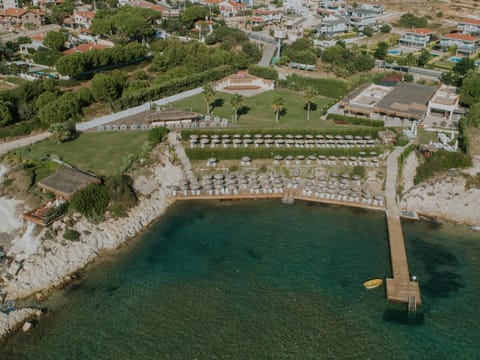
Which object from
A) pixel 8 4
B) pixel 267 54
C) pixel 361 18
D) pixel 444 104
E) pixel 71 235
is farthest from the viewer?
pixel 8 4

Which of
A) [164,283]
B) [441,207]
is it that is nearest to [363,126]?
[441,207]

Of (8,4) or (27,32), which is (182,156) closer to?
(27,32)

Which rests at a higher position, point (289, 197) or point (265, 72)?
point (265, 72)

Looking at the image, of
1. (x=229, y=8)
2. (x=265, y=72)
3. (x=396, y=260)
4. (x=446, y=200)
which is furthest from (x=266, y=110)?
(x=229, y=8)

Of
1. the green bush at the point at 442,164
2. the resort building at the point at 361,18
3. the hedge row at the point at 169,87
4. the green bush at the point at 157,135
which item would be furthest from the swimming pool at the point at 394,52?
the green bush at the point at 157,135

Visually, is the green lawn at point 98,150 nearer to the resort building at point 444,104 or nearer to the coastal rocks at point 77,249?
the coastal rocks at point 77,249

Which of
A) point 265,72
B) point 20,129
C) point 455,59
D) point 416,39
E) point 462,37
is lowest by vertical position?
point 20,129

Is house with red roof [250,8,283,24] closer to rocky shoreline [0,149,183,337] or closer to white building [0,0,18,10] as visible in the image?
white building [0,0,18,10]

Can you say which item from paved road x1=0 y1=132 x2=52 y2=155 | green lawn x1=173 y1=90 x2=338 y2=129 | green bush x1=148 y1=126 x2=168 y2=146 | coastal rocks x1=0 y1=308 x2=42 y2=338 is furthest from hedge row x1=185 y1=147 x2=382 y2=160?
coastal rocks x1=0 y1=308 x2=42 y2=338
